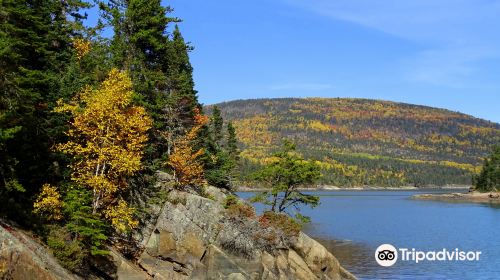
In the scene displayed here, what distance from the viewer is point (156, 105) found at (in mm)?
40781

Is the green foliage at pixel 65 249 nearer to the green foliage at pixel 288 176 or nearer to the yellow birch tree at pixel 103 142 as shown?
the yellow birch tree at pixel 103 142

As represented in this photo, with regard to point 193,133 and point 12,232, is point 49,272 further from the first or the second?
point 193,133

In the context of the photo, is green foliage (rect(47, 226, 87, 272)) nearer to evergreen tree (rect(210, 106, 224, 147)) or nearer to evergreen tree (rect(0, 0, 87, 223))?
evergreen tree (rect(0, 0, 87, 223))

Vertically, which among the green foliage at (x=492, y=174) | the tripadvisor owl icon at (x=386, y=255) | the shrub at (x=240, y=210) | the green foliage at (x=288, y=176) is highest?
the green foliage at (x=492, y=174)

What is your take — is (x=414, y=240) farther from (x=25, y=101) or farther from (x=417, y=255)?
(x=25, y=101)

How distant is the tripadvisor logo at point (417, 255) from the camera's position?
→ 185ft

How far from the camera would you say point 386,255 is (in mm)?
58500

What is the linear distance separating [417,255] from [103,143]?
144 ft

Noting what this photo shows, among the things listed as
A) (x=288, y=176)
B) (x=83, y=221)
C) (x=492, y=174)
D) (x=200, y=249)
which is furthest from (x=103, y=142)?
(x=492, y=174)

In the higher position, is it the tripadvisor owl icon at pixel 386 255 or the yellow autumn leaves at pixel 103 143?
the yellow autumn leaves at pixel 103 143

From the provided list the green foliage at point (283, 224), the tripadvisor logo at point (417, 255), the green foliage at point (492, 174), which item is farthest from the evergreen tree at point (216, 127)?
the green foliage at point (492, 174)

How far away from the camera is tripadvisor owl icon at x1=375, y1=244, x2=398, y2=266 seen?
54741 mm

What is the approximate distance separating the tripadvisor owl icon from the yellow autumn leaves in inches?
1300

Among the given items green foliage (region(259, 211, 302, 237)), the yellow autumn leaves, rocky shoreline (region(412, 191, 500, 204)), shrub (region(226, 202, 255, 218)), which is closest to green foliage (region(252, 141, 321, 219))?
green foliage (region(259, 211, 302, 237))
